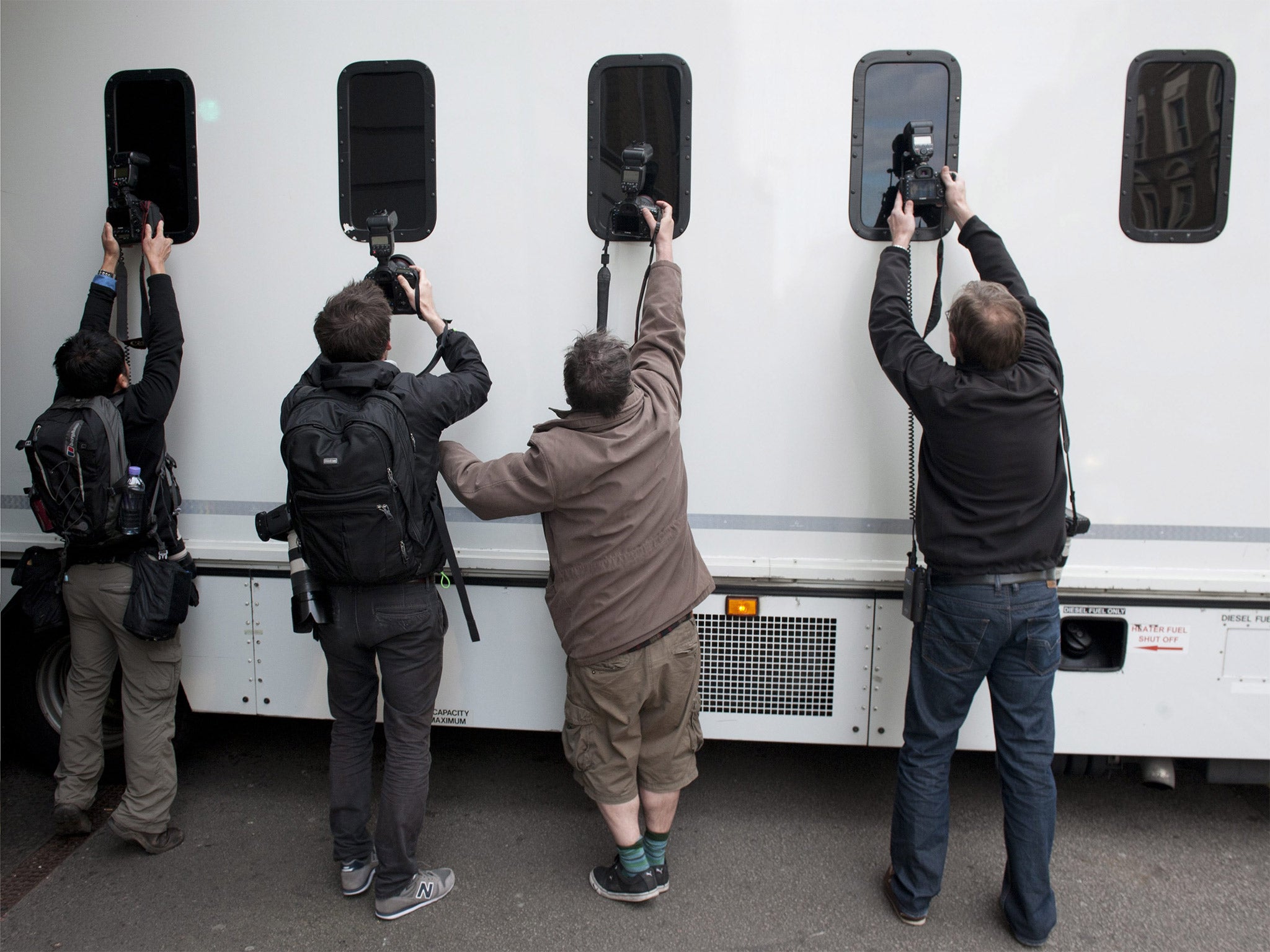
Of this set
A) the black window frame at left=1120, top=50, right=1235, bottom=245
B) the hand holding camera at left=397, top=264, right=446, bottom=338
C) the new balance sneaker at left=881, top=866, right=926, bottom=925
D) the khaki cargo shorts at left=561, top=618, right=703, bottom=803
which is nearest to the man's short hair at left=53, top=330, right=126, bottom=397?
the hand holding camera at left=397, top=264, right=446, bottom=338

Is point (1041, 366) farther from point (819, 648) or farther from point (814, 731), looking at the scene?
point (814, 731)

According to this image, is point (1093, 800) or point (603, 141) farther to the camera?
point (1093, 800)

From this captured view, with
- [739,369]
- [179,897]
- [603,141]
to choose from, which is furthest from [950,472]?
[179,897]

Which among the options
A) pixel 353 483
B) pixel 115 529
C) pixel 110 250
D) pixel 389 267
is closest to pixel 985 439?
pixel 353 483

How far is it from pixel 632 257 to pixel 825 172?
73 centimetres

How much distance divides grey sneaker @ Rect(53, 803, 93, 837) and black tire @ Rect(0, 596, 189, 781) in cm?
35

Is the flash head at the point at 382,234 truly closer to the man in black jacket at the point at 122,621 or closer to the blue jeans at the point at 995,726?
the man in black jacket at the point at 122,621

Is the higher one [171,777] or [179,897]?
[171,777]

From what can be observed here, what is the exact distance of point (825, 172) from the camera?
2.87m

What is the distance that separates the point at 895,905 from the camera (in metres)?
2.83

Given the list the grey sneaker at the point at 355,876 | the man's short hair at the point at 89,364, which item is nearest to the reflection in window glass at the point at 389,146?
the man's short hair at the point at 89,364

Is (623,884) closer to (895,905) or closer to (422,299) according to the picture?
(895,905)

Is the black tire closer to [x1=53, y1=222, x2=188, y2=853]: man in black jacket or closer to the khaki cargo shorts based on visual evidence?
[x1=53, y1=222, x2=188, y2=853]: man in black jacket

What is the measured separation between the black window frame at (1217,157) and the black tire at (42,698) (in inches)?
160
